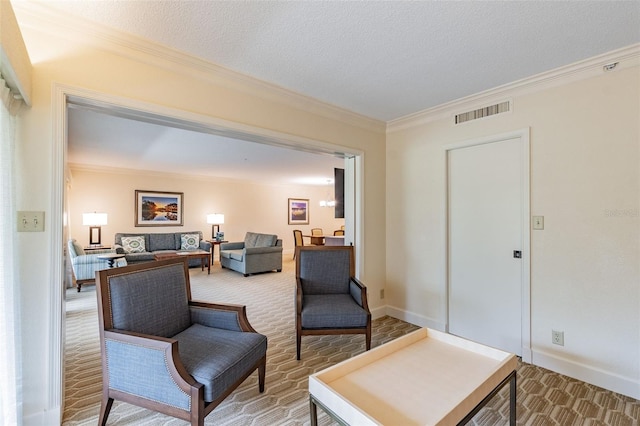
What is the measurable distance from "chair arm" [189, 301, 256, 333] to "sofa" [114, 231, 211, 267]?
508cm

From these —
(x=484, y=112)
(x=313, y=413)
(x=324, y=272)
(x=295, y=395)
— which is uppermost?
(x=484, y=112)

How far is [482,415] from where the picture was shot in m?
1.94

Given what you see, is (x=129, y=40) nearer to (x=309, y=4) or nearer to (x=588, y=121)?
(x=309, y=4)

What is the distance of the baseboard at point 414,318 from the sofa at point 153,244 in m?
5.12

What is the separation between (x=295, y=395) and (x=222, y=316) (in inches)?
30.6

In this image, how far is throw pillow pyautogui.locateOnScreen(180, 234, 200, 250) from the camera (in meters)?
7.48

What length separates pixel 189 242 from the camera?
7523 millimetres

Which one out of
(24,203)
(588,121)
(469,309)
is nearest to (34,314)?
(24,203)

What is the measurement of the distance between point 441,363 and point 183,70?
2.74 meters

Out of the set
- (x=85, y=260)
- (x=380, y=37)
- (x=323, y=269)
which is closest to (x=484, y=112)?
(x=380, y=37)

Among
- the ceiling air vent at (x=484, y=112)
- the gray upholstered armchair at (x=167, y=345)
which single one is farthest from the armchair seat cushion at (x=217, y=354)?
the ceiling air vent at (x=484, y=112)

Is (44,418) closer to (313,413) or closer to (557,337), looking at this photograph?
(313,413)

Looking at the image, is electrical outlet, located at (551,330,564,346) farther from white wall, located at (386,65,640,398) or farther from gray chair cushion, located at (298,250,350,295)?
gray chair cushion, located at (298,250,350,295)

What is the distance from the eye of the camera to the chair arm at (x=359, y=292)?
9.16 ft
